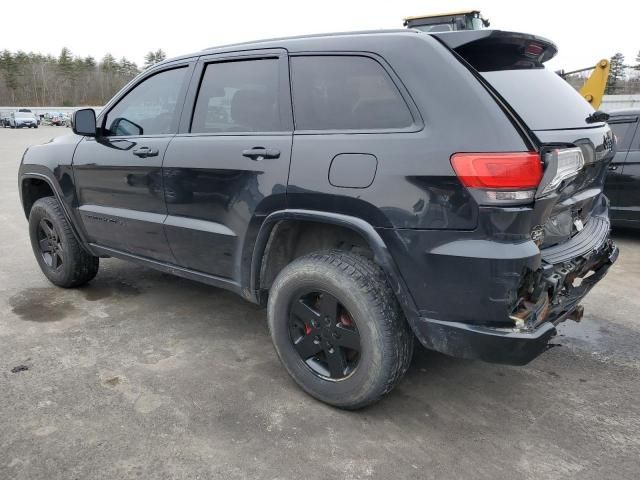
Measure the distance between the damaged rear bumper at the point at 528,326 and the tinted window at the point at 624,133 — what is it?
4253 millimetres

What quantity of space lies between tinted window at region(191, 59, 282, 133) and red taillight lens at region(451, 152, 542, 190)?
1132 mm

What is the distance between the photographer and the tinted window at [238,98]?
290 centimetres

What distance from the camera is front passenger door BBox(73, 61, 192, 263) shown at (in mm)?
3402

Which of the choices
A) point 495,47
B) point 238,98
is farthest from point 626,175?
point 238,98

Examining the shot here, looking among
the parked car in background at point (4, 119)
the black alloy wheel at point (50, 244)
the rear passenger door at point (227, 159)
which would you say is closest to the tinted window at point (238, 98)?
the rear passenger door at point (227, 159)

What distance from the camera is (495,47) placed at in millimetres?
2508

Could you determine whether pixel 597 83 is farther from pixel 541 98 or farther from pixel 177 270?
pixel 177 270

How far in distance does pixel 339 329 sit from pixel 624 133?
5.29 meters

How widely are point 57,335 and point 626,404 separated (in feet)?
11.6

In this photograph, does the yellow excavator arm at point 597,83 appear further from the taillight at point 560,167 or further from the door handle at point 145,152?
the door handle at point 145,152

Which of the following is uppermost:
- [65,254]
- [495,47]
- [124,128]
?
[495,47]

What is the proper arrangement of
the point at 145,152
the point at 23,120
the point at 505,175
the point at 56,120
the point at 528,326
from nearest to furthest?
1. the point at 505,175
2. the point at 528,326
3. the point at 145,152
4. the point at 23,120
5. the point at 56,120

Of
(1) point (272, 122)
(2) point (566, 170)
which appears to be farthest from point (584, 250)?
(1) point (272, 122)

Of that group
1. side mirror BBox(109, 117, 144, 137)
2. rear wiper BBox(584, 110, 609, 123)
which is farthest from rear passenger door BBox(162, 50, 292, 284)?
rear wiper BBox(584, 110, 609, 123)
